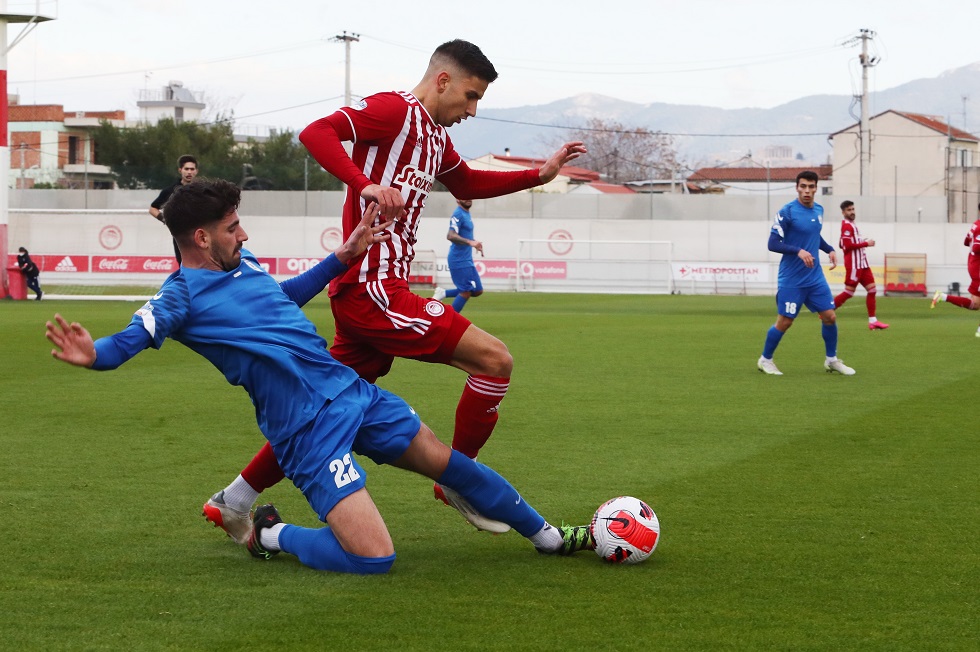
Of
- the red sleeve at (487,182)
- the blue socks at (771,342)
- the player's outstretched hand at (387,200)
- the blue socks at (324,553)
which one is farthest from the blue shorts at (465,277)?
the blue socks at (324,553)

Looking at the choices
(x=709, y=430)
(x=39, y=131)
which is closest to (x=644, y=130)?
(x=39, y=131)

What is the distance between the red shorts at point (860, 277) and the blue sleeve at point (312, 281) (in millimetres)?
16846

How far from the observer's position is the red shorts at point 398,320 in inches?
206

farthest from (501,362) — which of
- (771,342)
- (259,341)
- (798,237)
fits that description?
(798,237)

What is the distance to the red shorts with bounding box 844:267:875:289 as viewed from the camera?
20652mm

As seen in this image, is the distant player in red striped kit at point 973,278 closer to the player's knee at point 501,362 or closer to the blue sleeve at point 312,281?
the player's knee at point 501,362

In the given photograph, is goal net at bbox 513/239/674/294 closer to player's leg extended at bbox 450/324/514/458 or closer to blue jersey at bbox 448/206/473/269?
blue jersey at bbox 448/206/473/269

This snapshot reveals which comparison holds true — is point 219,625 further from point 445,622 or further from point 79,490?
point 79,490

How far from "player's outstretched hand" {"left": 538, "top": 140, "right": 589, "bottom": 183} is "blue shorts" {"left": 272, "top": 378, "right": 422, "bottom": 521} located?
173 centimetres

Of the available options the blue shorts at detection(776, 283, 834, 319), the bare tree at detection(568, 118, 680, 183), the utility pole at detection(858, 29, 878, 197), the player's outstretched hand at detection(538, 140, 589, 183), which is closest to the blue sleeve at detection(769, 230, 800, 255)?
the blue shorts at detection(776, 283, 834, 319)

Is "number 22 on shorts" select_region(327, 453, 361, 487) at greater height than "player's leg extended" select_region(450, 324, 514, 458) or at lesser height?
lesser

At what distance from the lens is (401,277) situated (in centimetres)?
540

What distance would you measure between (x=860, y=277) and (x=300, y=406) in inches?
708

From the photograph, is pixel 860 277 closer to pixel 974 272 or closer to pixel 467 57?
pixel 974 272
